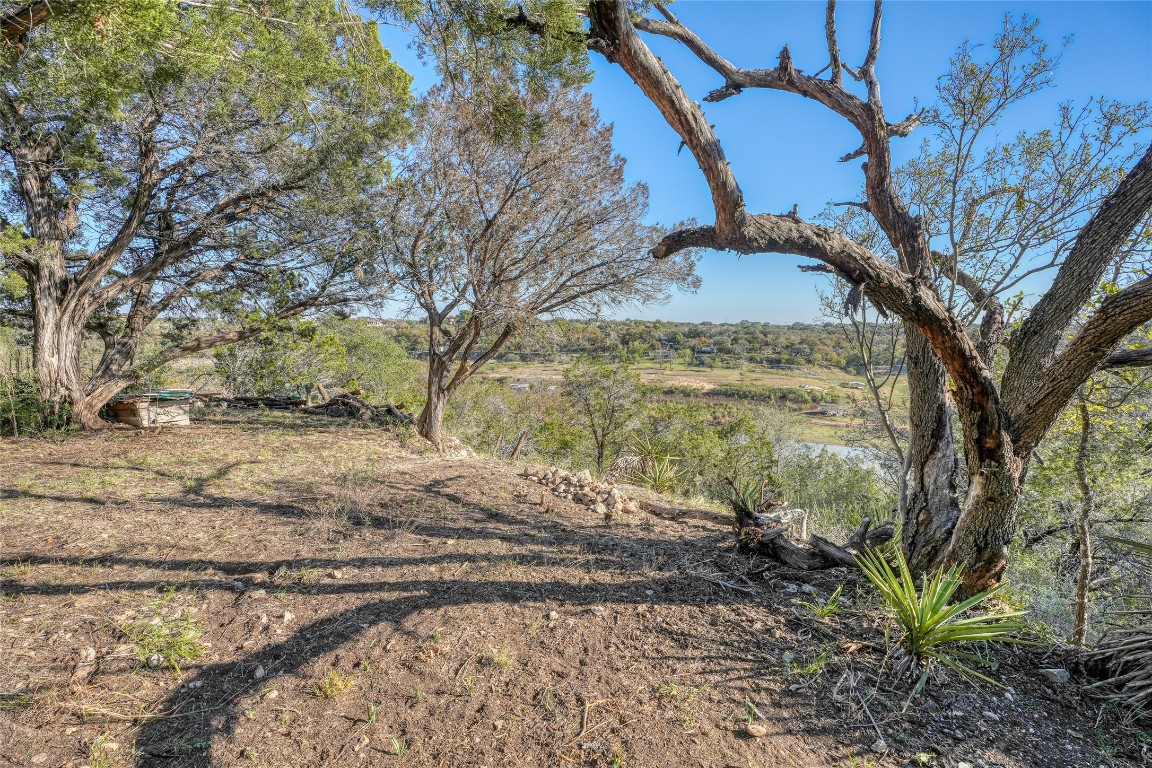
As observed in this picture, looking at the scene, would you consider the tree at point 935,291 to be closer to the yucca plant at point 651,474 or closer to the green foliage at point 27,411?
the yucca plant at point 651,474

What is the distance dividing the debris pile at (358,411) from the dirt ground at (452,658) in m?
4.47

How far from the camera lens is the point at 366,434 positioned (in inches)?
277

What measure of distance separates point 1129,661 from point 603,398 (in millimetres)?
14953

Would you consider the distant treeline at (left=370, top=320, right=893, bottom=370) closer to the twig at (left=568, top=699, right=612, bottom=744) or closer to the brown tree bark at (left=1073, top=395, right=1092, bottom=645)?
the brown tree bark at (left=1073, top=395, right=1092, bottom=645)

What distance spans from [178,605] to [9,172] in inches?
271

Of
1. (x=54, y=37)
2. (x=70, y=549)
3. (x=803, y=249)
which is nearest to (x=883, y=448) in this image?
(x=803, y=249)

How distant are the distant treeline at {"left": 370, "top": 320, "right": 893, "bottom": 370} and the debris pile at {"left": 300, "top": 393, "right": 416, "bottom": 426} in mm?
1450

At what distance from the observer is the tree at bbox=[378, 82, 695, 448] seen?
6176 millimetres

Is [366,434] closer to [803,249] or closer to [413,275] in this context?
[413,275]

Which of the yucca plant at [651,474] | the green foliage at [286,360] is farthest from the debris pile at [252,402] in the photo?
the yucca plant at [651,474]

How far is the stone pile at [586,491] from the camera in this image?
4.16m

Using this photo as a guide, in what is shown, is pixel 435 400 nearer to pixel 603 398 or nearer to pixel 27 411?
pixel 27 411

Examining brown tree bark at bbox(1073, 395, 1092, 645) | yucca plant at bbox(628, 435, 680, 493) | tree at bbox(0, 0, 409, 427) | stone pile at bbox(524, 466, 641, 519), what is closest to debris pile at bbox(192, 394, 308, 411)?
tree at bbox(0, 0, 409, 427)

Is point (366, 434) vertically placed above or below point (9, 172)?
below
